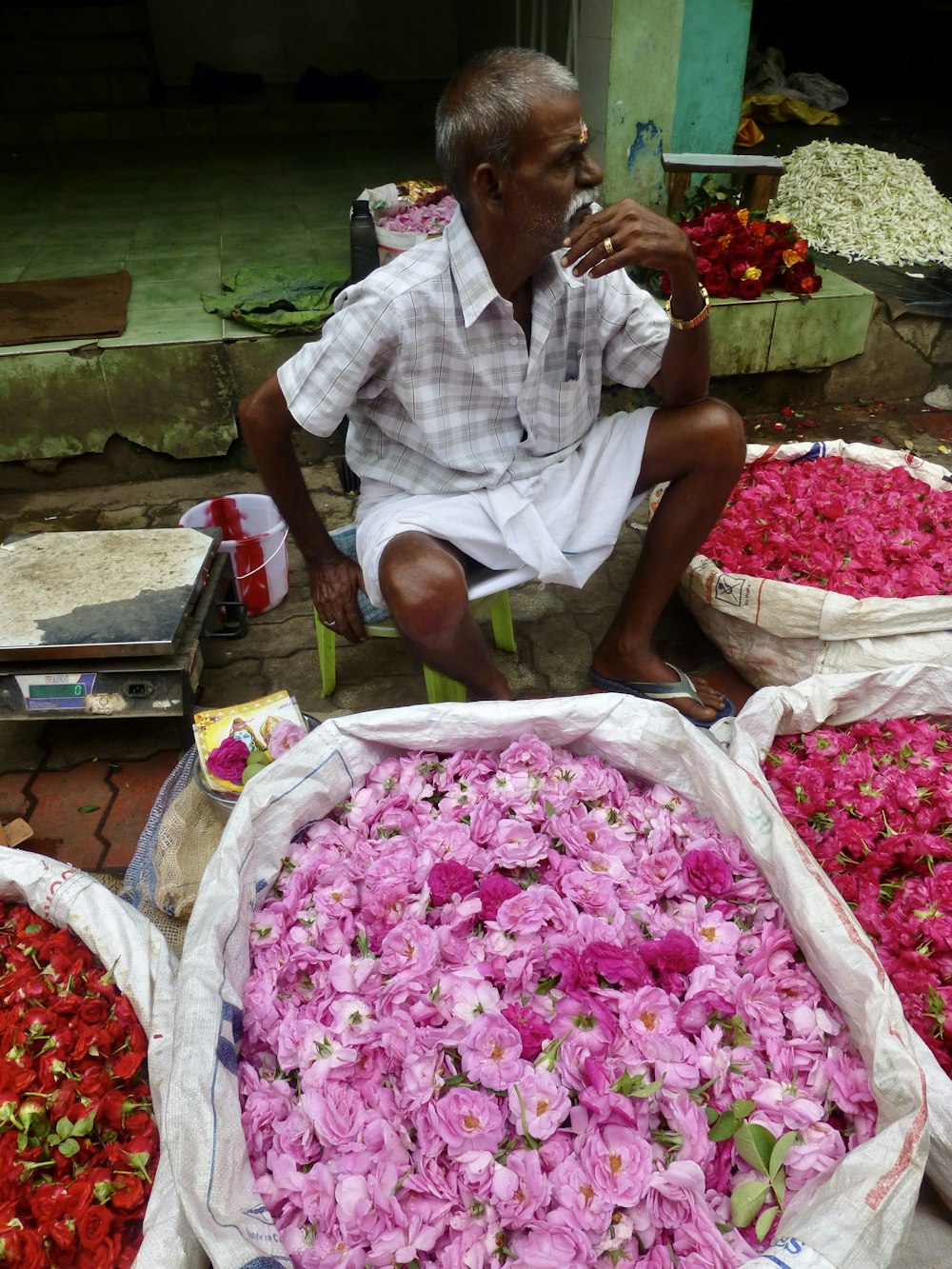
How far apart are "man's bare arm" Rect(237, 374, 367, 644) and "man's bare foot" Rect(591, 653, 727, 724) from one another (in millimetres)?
678

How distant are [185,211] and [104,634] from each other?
4125 mm

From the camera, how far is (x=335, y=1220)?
1221 millimetres

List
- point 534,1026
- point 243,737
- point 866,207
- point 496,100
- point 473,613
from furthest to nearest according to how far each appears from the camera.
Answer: point 866,207 < point 473,613 < point 243,737 < point 496,100 < point 534,1026

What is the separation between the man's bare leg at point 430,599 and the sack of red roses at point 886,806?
A: 0.61 meters

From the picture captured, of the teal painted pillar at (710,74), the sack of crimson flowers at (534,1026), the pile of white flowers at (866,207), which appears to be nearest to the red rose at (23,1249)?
the sack of crimson flowers at (534,1026)

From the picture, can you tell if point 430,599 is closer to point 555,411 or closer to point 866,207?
point 555,411

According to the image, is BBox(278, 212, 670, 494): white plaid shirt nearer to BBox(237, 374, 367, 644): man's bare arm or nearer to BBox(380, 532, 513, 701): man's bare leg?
BBox(237, 374, 367, 644): man's bare arm

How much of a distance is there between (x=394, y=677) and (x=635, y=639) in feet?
2.29

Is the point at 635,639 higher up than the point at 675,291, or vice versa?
the point at 675,291

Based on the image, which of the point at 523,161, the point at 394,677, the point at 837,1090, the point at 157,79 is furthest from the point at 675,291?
the point at 157,79

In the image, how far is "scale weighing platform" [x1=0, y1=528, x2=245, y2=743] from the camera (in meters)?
2.18

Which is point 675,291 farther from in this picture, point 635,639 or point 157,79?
point 157,79

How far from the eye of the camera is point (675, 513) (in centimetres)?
228

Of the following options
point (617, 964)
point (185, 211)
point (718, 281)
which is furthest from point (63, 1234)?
point (185, 211)
